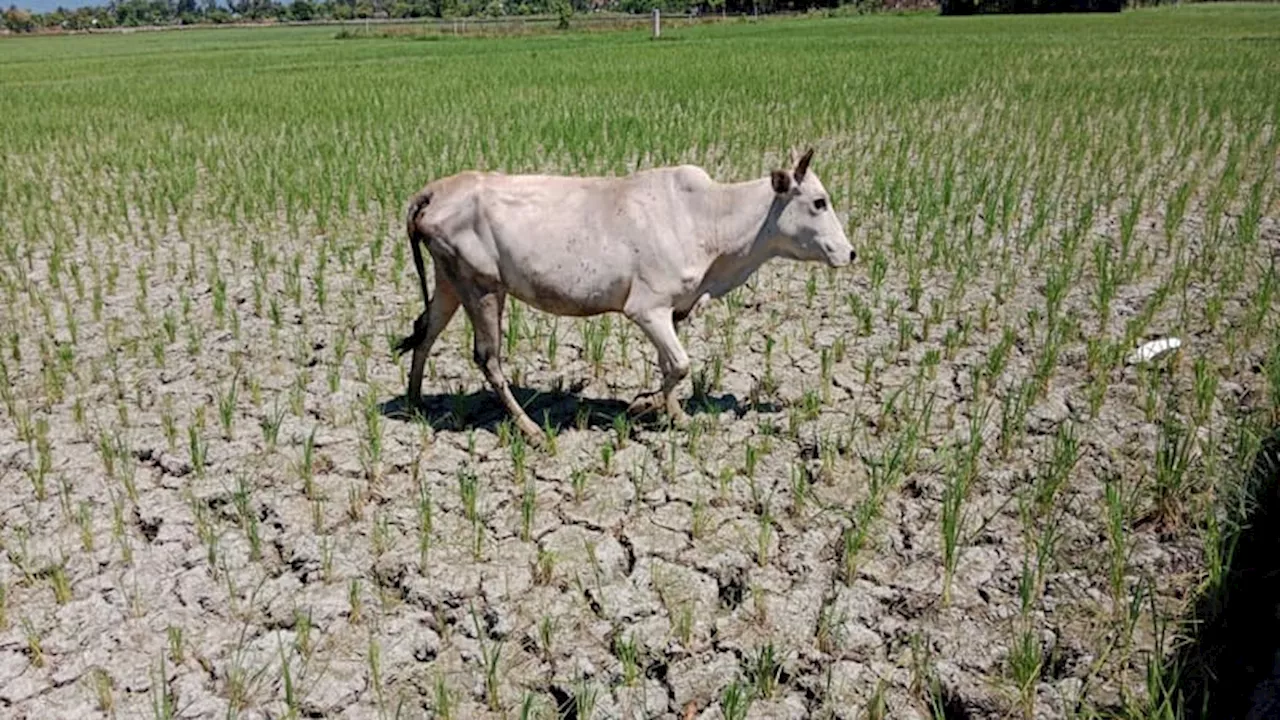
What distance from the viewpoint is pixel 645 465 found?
13.5ft

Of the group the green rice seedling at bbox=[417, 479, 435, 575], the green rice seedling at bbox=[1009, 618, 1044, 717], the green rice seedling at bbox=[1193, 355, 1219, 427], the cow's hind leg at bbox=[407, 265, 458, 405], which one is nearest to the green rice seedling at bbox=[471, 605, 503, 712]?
the green rice seedling at bbox=[417, 479, 435, 575]

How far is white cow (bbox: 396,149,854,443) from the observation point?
426cm

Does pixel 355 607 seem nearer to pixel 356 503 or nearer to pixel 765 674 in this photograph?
pixel 356 503

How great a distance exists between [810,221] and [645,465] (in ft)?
4.12

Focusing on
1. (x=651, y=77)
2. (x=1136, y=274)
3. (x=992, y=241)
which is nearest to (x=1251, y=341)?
(x=1136, y=274)

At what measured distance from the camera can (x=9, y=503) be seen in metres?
3.90

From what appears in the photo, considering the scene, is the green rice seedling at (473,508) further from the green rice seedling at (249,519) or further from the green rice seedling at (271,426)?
the green rice seedling at (271,426)

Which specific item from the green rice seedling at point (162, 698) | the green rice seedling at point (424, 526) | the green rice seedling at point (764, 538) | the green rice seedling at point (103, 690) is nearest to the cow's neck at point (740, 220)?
the green rice seedling at point (764, 538)

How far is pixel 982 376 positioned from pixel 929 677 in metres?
2.30

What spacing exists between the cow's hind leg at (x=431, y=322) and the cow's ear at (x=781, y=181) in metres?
1.44

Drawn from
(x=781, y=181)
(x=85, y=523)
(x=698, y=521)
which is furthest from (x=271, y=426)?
(x=781, y=181)

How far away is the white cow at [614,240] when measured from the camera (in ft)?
14.0

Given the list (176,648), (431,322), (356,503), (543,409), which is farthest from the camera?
(543,409)

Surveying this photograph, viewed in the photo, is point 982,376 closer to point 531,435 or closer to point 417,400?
point 531,435
